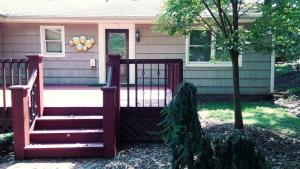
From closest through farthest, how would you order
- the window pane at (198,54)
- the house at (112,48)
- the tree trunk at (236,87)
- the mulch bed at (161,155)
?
the mulch bed at (161,155), the tree trunk at (236,87), the house at (112,48), the window pane at (198,54)

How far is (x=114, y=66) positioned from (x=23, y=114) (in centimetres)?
175

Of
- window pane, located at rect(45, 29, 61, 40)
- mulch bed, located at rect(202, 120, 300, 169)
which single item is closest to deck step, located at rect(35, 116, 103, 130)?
mulch bed, located at rect(202, 120, 300, 169)

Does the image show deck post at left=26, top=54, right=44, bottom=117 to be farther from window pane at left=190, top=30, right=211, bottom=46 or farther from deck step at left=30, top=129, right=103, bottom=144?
window pane at left=190, top=30, right=211, bottom=46

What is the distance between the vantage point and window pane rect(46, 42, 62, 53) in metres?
11.0

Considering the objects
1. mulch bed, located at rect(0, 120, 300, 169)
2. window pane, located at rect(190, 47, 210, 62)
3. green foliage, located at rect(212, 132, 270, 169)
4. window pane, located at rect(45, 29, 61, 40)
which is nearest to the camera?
green foliage, located at rect(212, 132, 270, 169)

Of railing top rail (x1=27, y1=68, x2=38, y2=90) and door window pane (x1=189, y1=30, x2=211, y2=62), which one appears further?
door window pane (x1=189, y1=30, x2=211, y2=62)

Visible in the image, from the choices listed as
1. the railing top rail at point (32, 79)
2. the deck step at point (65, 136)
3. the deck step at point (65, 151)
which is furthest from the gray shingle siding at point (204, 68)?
the deck step at point (65, 151)

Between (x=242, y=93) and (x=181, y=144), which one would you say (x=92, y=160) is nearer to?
(x=181, y=144)

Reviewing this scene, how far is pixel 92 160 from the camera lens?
5.46 m

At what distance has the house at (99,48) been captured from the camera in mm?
10477

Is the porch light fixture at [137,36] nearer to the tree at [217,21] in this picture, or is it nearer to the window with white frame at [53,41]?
the window with white frame at [53,41]

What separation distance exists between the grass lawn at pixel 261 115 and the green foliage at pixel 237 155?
3416 millimetres

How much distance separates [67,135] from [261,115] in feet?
16.1

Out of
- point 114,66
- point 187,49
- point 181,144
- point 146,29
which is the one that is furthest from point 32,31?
point 181,144
